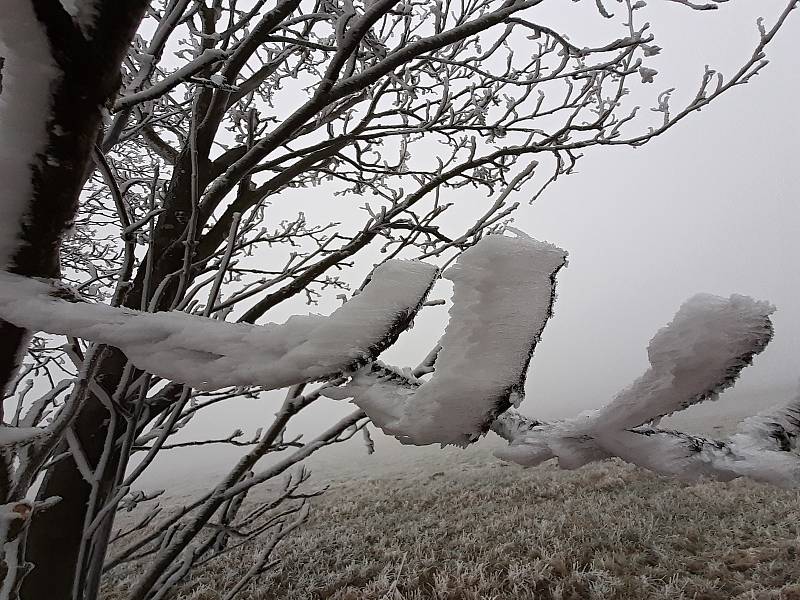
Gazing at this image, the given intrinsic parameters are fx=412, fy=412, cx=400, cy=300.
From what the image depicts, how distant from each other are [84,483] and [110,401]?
0.69m

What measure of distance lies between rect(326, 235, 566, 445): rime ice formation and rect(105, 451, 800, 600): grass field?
2.96m

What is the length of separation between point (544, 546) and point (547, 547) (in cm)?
4

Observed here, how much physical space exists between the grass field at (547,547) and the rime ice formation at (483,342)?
296 cm

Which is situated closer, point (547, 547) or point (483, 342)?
point (483, 342)

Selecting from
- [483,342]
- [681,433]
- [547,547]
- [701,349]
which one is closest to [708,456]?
[681,433]

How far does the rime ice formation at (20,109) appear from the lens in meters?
0.65

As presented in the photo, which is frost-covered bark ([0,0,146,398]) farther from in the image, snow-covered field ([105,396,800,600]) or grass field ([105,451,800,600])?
snow-covered field ([105,396,800,600])

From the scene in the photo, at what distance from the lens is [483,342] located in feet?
1.66

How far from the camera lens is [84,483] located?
64.6 inches

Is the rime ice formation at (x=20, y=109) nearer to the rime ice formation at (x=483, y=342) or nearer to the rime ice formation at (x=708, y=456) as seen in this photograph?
the rime ice formation at (x=483, y=342)

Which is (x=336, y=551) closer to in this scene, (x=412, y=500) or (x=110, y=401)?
(x=412, y=500)

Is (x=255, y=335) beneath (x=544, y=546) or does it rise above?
above


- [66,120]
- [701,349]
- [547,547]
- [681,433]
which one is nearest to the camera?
[701,349]

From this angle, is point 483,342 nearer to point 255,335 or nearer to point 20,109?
point 255,335
